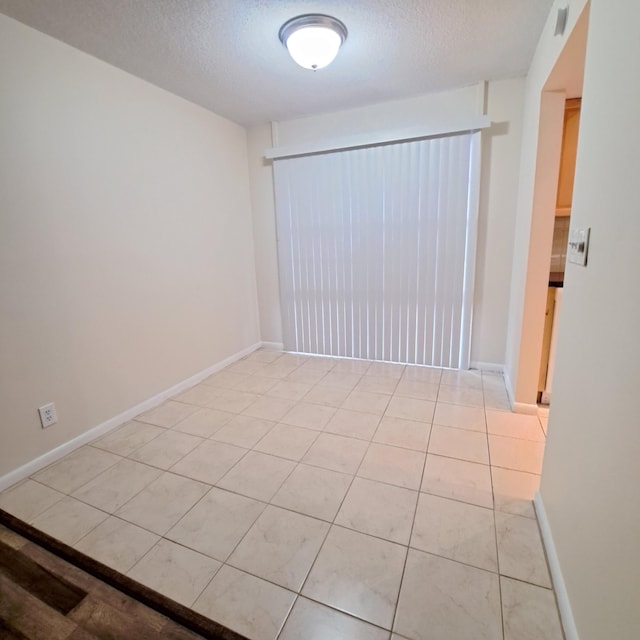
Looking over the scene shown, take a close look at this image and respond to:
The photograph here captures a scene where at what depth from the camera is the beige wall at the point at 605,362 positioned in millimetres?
792

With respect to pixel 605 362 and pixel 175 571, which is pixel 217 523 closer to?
pixel 175 571

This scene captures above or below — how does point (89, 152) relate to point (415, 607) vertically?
above

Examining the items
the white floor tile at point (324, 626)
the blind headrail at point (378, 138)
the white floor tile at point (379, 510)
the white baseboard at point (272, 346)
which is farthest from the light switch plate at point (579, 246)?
the white baseboard at point (272, 346)

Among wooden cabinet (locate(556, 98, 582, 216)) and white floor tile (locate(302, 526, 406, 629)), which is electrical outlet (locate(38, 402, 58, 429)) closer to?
white floor tile (locate(302, 526, 406, 629))

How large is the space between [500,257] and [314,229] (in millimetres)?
1728

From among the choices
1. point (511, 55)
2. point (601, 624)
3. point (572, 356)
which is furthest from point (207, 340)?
point (511, 55)

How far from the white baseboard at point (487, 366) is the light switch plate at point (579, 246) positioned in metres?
2.03

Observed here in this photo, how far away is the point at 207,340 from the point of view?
10.6 feet

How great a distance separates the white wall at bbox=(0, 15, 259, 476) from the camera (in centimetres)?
182

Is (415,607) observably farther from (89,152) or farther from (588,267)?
(89,152)

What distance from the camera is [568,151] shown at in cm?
225

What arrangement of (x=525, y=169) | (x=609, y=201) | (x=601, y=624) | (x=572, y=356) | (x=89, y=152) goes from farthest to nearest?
(x=525, y=169) < (x=89, y=152) < (x=572, y=356) < (x=609, y=201) < (x=601, y=624)

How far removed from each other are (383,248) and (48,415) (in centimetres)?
280

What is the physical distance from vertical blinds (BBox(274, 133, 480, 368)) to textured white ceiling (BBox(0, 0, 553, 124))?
535 mm
